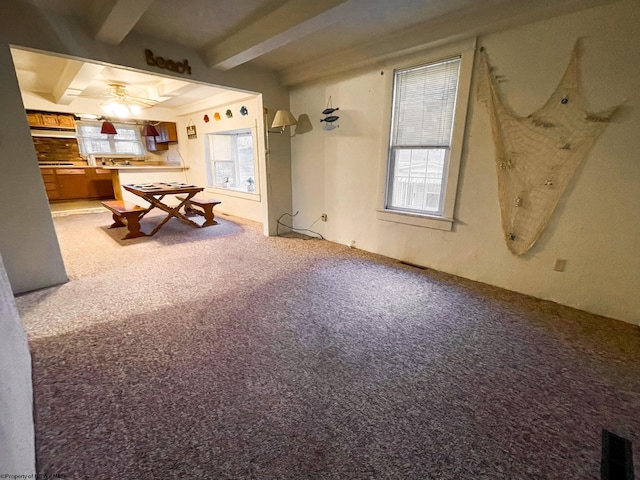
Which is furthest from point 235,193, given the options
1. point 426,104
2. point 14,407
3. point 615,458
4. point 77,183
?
point 615,458

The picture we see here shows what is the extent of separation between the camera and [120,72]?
367 cm

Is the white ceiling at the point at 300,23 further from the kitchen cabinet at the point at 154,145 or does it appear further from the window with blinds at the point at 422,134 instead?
the kitchen cabinet at the point at 154,145

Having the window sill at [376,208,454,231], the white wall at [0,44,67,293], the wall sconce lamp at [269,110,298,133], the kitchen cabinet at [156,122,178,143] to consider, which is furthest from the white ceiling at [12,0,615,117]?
the kitchen cabinet at [156,122,178,143]

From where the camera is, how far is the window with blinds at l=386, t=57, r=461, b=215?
2.64 meters

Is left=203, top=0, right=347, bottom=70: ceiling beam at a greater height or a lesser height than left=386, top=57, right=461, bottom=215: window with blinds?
greater

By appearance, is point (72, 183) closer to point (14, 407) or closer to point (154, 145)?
point (154, 145)

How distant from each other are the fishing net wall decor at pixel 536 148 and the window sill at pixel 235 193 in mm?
3942

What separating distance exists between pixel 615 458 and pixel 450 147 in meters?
2.38

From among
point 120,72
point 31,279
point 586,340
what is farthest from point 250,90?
point 586,340

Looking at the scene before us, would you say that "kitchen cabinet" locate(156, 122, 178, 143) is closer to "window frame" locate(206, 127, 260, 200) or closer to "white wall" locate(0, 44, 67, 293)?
"window frame" locate(206, 127, 260, 200)

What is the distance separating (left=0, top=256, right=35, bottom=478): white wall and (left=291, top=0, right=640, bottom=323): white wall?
311 cm

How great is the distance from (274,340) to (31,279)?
2458 millimetres

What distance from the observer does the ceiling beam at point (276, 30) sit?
203cm

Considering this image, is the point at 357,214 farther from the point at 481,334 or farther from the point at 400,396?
the point at 400,396
